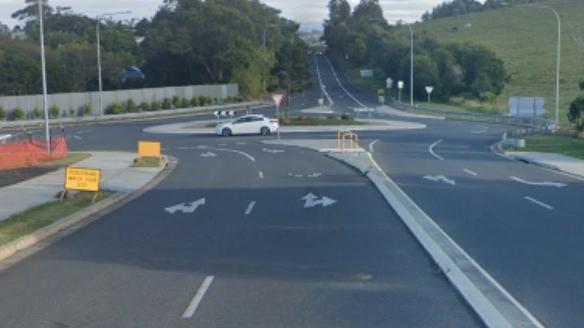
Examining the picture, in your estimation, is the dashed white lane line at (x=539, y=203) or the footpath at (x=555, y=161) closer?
the dashed white lane line at (x=539, y=203)

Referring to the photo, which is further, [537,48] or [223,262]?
[537,48]

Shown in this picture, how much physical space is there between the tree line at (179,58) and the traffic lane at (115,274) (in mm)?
67417

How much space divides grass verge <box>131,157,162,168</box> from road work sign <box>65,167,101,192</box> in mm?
12495

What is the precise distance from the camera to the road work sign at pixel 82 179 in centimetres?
2419

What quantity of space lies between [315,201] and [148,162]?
14622 mm

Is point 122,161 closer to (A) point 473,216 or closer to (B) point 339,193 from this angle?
(B) point 339,193

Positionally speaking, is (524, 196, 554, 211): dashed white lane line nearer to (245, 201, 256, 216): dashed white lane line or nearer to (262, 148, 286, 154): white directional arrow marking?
(245, 201, 256, 216): dashed white lane line

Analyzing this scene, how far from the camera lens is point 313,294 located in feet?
40.2

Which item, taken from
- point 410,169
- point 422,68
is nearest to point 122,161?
point 410,169

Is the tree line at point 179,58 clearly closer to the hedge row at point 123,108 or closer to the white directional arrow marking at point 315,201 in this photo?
the hedge row at point 123,108

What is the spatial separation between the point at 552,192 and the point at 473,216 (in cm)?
699

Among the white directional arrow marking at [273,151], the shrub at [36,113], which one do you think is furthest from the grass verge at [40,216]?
the shrub at [36,113]

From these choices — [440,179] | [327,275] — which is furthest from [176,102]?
[327,275]

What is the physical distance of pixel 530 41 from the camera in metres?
148
